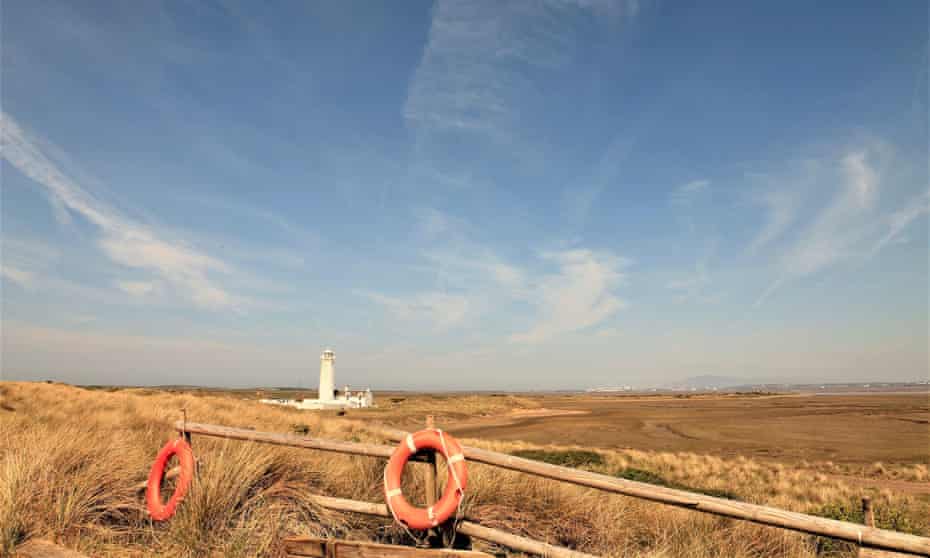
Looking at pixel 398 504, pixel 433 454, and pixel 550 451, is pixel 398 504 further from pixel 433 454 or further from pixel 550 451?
pixel 550 451

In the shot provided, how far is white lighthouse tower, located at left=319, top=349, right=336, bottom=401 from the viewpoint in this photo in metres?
41.9

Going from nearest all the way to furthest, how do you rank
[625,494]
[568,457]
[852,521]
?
[625,494] < [852,521] < [568,457]

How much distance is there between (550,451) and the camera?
62.5 feet

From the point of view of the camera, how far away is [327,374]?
4203cm

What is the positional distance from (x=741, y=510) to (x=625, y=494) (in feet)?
2.76

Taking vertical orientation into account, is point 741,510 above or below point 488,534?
above

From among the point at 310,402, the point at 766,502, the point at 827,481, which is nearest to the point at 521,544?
the point at 766,502

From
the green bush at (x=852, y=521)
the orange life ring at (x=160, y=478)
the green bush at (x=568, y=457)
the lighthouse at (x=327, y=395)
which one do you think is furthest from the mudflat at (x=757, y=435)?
the orange life ring at (x=160, y=478)

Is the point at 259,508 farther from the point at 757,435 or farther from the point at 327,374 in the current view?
the point at 327,374

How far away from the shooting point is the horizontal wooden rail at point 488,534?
14.1 feet

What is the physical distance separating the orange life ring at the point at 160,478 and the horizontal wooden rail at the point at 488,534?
1.33 meters

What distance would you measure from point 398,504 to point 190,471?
243 centimetres

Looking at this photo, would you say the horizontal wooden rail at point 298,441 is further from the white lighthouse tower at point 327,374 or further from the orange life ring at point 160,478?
the white lighthouse tower at point 327,374

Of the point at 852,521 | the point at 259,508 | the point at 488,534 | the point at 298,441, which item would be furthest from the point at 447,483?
the point at 852,521
